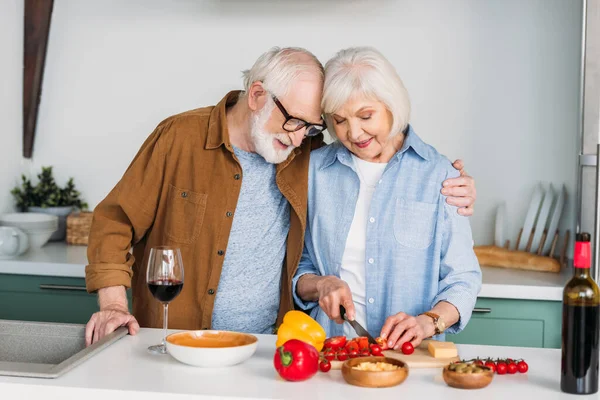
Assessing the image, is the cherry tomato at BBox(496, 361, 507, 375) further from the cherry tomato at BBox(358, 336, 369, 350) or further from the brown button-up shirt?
the brown button-up shirt

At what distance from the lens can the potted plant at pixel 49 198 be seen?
12.5ft

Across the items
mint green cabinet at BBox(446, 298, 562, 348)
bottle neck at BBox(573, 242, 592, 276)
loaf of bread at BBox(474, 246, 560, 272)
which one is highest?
bottle neck at BBox(573, 242, 592, 276)

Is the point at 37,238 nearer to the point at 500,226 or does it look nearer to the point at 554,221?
the point at 500,226

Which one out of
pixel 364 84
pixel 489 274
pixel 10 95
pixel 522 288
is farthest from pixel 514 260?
pixel 10 95

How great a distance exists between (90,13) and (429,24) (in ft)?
5.49

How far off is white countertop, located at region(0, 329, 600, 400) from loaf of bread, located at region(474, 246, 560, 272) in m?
1.60

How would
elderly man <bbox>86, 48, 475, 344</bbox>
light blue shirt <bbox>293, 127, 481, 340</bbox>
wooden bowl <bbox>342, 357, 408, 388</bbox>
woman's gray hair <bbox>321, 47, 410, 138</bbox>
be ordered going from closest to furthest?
1. wooden bowl <bbox>342, 357, 408, 388</bbox>
2. woman's gray hair <bbox>321, 47, 410, 138</bbox>
3. light blue shirt <bbox>293, 127, 481, 340</bbox>
4. elderly man <bbox>86, 48, 475, 344</bbox>

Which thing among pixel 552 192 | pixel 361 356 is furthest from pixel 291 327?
pixel 552 192

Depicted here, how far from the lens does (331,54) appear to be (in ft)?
12.0

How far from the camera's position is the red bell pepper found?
1.58 metres

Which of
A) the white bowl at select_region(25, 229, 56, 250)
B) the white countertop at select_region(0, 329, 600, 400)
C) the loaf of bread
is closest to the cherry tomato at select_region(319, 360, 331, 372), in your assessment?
the white countertop at select_region(0, 329, 600, 400)

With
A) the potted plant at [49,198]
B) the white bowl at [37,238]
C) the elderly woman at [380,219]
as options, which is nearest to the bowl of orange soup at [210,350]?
the elderly woman at [380,219]

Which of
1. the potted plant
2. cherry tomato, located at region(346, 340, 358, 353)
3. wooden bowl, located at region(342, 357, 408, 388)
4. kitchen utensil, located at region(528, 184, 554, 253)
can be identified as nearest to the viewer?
wooden bowl, located at region(342, 357, 408, 388)

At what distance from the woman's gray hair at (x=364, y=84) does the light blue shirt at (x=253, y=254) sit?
36cm
